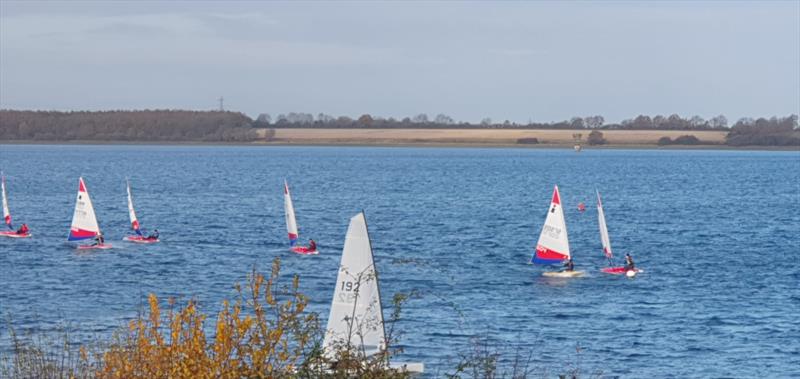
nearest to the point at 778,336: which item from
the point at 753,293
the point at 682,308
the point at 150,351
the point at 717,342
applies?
the point at 717,342

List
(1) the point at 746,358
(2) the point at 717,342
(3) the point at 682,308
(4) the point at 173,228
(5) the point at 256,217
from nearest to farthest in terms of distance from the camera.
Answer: (1) the point at 746,358
(2) the point at 717,342
(3) the point at 682,308
(4) the point at 173,228
(5) the point at 256,217

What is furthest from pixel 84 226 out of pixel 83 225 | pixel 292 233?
pixel 292 233

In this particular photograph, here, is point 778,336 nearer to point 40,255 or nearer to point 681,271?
point 681,271

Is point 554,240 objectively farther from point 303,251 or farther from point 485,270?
point 303,251

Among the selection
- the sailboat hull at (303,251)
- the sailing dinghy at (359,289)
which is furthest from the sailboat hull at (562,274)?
the sailing dinghy at (359,289)

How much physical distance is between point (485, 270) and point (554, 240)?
3.20 meters

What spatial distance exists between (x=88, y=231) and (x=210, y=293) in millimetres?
19294

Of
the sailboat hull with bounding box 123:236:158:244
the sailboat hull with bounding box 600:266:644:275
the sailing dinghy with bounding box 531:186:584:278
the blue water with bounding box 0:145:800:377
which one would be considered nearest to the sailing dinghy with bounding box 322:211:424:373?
the blue water with bounding box 0:145:800:377

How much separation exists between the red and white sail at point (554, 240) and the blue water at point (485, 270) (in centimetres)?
130

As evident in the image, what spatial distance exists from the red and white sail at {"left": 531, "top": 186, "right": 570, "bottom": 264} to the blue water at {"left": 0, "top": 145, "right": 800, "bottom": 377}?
1.30 m

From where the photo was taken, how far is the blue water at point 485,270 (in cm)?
3244

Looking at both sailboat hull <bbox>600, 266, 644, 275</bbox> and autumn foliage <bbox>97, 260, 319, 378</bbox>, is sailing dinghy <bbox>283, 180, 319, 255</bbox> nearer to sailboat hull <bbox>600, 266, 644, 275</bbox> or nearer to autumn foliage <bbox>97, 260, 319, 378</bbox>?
sailboat hull <bbox>600, 266, 644, 275</bbox>

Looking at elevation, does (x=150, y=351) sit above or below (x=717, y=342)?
above

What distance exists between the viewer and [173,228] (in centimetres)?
7025
